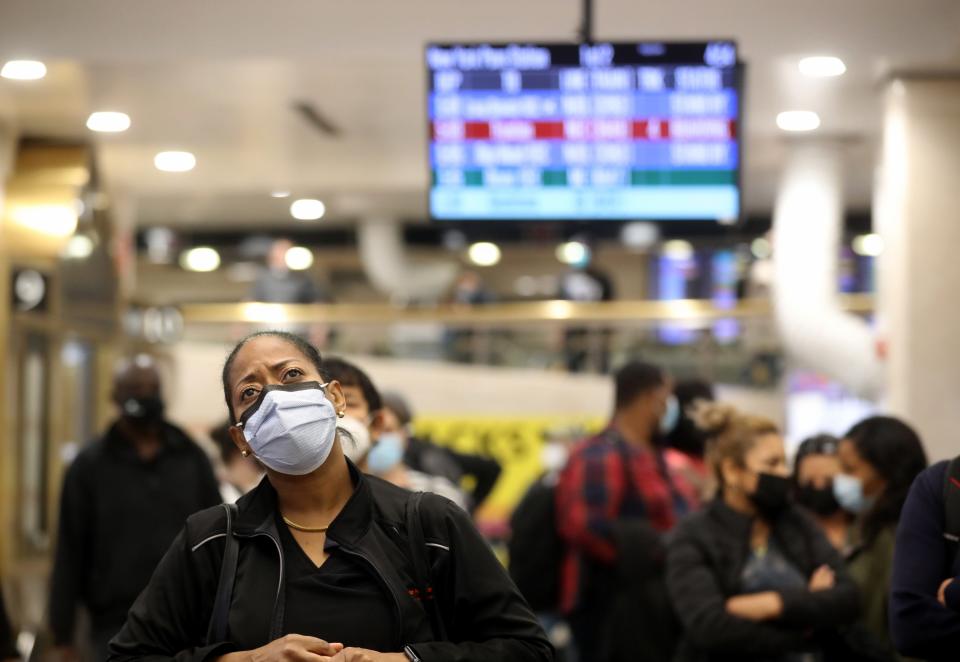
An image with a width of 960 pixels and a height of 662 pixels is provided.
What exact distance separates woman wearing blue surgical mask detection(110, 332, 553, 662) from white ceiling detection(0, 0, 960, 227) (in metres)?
4.62

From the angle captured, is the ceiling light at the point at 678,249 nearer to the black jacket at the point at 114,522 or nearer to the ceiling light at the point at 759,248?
the ceiling light at the point at 759,248

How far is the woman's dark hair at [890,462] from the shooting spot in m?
4.64

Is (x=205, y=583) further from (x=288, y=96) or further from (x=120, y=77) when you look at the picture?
(x=288, y=96)

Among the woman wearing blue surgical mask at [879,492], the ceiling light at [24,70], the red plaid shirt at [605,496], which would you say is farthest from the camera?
the ceiling light at [24,70]

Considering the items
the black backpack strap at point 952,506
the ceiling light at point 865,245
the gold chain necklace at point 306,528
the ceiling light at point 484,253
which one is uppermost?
the ceiling light at point 484,253

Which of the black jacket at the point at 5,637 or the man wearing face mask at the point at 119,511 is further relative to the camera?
the man wearing face mask at the point at 119,511

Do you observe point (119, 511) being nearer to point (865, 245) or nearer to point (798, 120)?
point (798, 120)

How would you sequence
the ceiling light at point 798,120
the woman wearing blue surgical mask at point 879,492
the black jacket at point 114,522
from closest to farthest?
1. the woman wearing blue surgical mask at point 879,492
2. the black jacket at point 114,522
3. the ceiling light at point 798,120

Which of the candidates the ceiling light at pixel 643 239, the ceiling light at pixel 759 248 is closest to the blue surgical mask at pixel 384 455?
the ceiling light at pixel 643 239

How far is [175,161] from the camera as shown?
36.2ft

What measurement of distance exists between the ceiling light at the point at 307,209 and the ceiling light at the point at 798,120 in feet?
17.1

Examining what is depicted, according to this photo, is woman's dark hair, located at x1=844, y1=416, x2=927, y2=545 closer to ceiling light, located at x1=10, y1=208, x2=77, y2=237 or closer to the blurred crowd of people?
the blurred crowd of people

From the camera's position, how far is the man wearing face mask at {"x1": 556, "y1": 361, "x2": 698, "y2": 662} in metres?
5.86

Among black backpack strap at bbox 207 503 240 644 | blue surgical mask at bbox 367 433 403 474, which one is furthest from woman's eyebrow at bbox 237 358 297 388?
blue surgical mask at bbox 367 433 403 474
